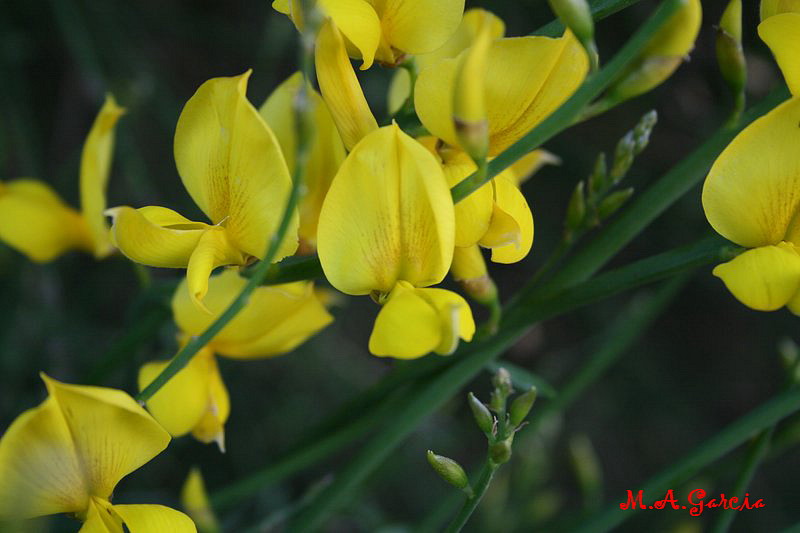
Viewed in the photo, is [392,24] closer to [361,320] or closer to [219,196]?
[219,196]

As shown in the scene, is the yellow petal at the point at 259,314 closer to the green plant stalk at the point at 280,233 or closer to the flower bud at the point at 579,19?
the green plant stalk at the point at 280,233

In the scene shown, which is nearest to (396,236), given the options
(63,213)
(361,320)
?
(63,213)

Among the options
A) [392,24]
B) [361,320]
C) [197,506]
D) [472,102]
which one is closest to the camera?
[472,102]

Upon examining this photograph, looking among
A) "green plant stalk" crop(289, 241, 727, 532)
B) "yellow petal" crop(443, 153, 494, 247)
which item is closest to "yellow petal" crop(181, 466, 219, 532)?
"green plant stalk" crop(289, 241, 727, 532)

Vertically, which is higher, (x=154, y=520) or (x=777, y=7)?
(x=777, y=7)

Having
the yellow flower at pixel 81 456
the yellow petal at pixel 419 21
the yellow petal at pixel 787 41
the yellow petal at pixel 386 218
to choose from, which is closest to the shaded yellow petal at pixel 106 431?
the yellow flower at pixel 81 456

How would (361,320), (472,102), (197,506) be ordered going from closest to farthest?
1. (472,102)
2. (197,506)
3. (361,320)

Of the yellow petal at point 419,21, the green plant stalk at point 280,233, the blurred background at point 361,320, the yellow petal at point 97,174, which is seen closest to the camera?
the green plant stalk at point 280,233
